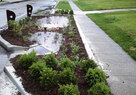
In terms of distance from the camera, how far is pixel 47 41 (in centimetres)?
687

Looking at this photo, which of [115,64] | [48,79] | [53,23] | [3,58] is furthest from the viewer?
[53,23]

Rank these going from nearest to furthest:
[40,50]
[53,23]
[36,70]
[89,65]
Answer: [36,70], [89,65], [40,50], [53,23]

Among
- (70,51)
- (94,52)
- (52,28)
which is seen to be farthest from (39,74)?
(52,28)

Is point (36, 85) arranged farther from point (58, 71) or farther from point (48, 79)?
point (58, 71)

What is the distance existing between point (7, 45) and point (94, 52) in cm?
344

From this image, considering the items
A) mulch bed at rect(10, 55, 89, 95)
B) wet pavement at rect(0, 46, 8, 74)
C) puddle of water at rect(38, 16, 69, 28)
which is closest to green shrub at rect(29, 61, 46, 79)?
mulch bed at rect(10, 55, 89, 95)

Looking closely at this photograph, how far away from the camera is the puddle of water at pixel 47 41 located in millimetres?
5893

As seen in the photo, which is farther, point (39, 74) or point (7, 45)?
point (7, 45)

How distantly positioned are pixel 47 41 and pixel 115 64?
341 centimetres

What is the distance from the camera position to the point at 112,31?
852 centimetres

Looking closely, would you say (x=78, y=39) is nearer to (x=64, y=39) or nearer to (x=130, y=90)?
(x=64, y=39)

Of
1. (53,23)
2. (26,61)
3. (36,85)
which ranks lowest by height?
(53,23)

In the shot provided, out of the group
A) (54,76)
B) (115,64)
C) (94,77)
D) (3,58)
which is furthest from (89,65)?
(3,58)

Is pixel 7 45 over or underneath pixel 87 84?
underneath
